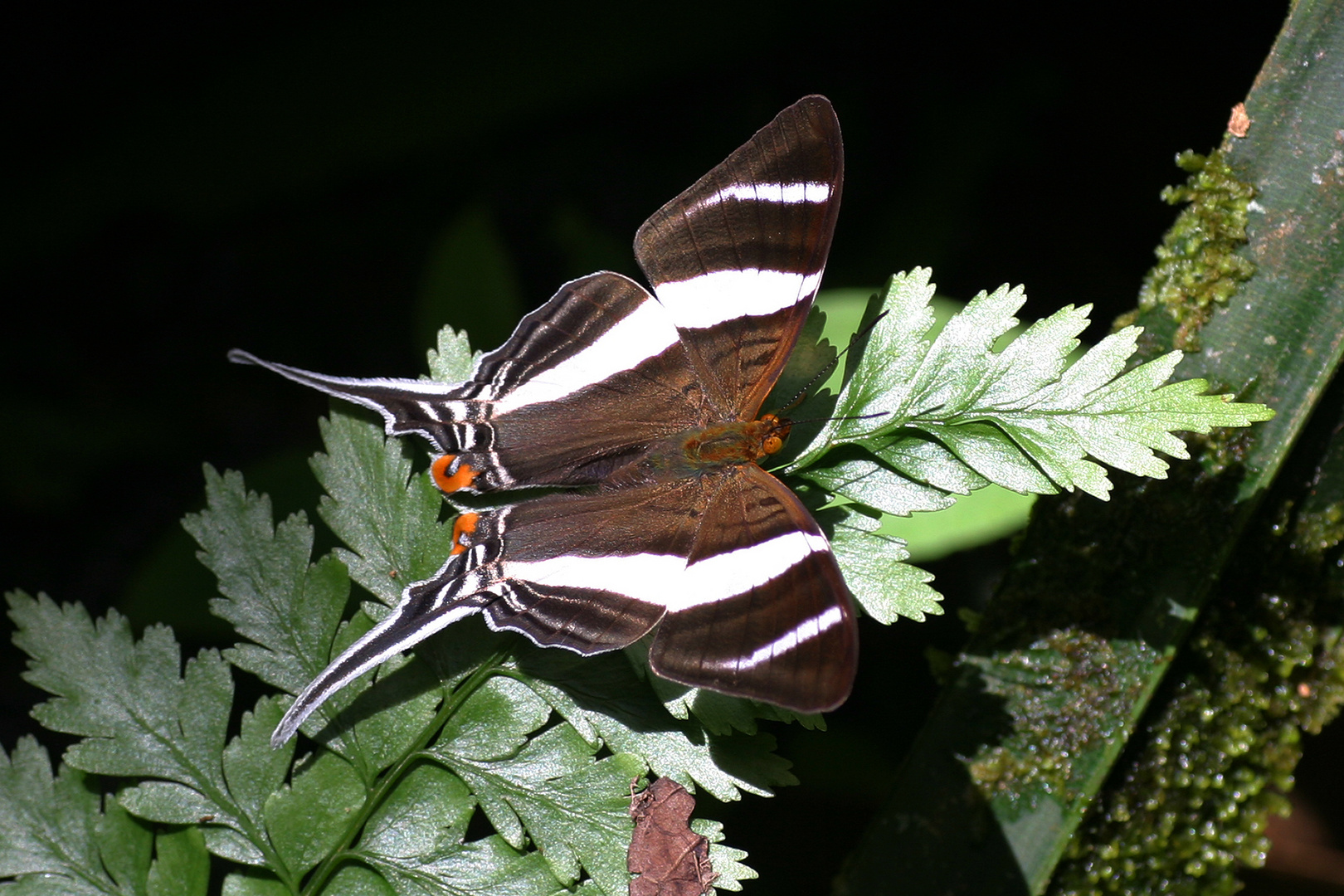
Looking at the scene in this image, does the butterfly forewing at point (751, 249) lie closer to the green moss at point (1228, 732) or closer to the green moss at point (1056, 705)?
the green moss at point (1056, 705)

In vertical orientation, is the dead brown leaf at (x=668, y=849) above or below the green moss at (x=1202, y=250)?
below

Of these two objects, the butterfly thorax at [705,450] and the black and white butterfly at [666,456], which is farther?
the butterfly thorax at [705,450]

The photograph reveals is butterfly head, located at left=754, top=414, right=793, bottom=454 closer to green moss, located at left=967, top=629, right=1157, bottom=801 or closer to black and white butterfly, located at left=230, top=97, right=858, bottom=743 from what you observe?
black and white butterfly, located at left=230, top=97, right=858, bottom=743

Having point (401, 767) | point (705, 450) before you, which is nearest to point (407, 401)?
point (705, 450)

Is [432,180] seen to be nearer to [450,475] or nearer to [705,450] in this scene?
[450,475]

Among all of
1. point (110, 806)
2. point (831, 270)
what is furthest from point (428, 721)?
point (831, 270)

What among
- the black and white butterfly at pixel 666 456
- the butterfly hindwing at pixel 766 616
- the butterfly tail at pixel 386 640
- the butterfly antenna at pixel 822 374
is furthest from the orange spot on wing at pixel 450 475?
the butterfly antenna at pixel 822 374
